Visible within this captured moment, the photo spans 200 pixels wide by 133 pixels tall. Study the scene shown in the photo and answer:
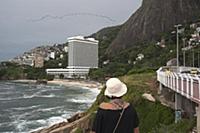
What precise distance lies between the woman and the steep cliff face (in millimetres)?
123201

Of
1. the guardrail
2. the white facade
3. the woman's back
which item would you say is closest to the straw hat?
the woman's back

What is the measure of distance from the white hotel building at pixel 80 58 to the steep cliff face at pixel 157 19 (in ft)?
44.4

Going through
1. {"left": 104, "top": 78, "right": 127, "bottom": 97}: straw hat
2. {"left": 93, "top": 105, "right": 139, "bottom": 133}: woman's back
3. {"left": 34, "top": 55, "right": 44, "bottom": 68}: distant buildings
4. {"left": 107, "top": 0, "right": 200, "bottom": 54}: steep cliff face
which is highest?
{"left": 107, "top": 0, "right": 200, "bottom": 54}: steep cliff face

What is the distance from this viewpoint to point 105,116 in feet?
14.2

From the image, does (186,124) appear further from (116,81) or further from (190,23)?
(190,23)

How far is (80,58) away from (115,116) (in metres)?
138

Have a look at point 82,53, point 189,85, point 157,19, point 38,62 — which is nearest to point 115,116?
point 189,85

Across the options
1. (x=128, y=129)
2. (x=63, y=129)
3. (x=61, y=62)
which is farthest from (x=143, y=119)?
(x=61, y=62)

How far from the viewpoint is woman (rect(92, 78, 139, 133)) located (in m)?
4.34

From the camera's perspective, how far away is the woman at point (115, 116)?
434 centimetres

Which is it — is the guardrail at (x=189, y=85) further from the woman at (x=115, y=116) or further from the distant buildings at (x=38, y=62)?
the distant buildings at (x=38, y=62)

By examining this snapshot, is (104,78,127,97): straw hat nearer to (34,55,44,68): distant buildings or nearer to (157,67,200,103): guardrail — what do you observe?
(157,67,200,103): guardrail

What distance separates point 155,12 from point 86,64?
31521mm

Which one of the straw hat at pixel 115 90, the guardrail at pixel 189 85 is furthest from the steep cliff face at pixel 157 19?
the straw hat at pixel 115 90
